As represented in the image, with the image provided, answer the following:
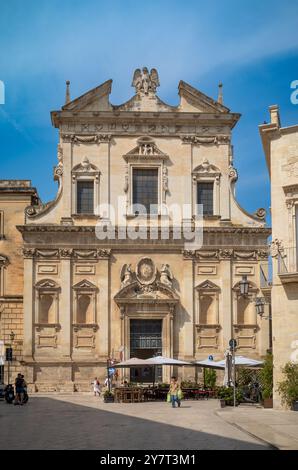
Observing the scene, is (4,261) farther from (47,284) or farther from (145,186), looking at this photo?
(145,186)

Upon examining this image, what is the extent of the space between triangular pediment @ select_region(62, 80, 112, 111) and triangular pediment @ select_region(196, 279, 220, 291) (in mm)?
10652

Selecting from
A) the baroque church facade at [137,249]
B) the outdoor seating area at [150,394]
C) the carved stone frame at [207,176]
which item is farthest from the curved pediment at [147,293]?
the outdoor seating area at [150,394]

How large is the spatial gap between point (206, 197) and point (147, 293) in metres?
6.13

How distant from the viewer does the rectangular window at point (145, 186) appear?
46.9 meters

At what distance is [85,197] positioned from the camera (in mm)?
46625

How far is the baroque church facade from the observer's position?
4506 centimetres

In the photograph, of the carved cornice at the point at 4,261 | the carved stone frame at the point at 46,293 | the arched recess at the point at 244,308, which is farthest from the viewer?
the carved cornice at the point at 4,261

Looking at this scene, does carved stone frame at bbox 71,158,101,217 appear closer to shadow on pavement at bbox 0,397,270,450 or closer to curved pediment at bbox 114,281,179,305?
curved pediment at bbox 114,281,179,305

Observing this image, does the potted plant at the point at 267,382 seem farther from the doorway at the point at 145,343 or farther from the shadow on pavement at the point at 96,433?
the doorway at the point at 145,343

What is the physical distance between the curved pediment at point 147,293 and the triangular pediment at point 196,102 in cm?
971

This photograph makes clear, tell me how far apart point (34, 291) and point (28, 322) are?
165 cm

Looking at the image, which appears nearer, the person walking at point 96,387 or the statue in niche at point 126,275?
the person walking at point 96,387

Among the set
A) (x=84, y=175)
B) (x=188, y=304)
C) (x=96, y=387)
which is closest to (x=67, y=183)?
(x=84, y=175)

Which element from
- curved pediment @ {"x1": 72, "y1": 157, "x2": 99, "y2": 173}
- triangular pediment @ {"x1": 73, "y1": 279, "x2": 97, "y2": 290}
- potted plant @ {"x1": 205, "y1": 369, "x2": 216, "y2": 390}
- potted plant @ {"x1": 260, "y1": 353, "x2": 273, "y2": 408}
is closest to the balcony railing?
potted plant @ {"x1": 260, "y1": 353, "x2": 273, "y2": 408}
